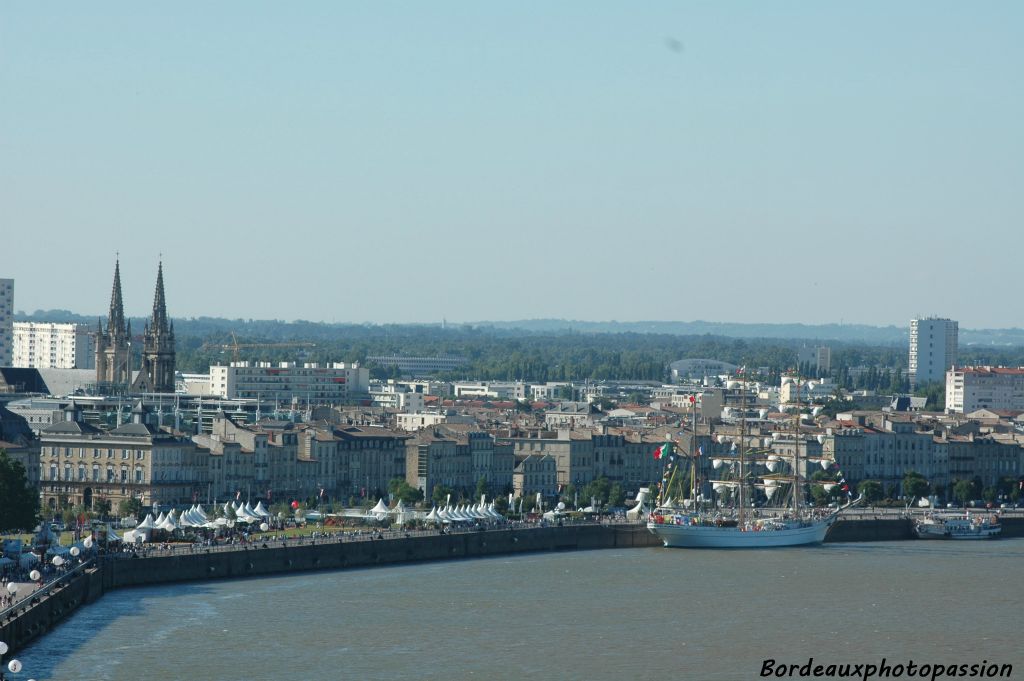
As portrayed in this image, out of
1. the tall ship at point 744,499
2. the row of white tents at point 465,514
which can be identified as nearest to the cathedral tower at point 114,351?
the tall ship at point 744,499

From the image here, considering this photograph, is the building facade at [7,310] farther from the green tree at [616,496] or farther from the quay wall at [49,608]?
the quay wall at [49,608]

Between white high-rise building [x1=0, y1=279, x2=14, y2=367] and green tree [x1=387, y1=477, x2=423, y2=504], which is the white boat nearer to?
green tree [x1=387, y1=477, x2=423, y2=504]

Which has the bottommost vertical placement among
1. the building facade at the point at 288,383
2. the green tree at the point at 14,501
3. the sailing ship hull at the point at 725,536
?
the sailing ship hull at the point at 725,536

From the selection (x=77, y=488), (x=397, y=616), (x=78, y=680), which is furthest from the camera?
(x=77, y=488)

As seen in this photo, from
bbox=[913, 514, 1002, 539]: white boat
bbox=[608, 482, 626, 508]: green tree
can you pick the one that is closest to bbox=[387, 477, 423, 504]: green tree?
bbox=[608, 482, 626, 508]: green tree

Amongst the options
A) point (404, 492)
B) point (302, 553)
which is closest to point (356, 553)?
point (302, 553)

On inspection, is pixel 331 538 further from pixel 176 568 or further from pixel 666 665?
pixel 666 665

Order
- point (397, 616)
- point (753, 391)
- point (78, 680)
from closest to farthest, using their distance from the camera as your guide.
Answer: point (78, 680) < point (397, 616) < point (753, 391)

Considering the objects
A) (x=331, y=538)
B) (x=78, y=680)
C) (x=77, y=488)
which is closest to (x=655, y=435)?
(x=77, y=488)
